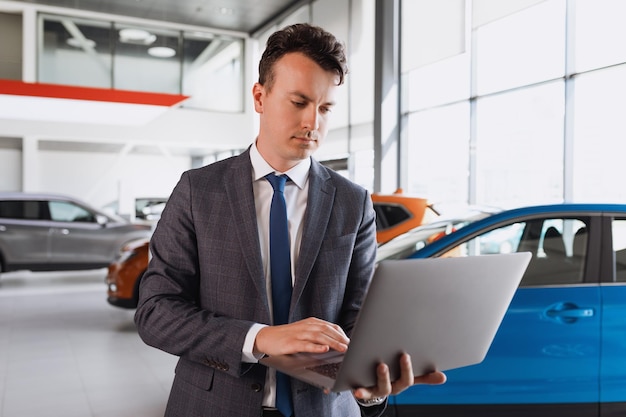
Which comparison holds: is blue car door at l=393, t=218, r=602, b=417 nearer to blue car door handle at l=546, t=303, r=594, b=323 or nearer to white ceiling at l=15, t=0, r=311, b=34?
blue car door handle at l=546, t=303, r=594, b=323

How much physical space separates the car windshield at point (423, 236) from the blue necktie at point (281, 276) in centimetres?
192

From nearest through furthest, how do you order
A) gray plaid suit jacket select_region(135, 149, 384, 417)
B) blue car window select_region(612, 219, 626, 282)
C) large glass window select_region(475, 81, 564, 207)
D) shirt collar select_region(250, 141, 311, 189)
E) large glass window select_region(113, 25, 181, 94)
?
1. gray plaid suit jacket select_region(135, 149, 384, 417)
2. shirt collar select_region(250, 141, 311, 189)
3. blue car window select_region(612, 219, 626, 282)
4. large glass window select_region(475, 81, 564, 207)
5. large glass window select_region(113, 25, 181, 94)

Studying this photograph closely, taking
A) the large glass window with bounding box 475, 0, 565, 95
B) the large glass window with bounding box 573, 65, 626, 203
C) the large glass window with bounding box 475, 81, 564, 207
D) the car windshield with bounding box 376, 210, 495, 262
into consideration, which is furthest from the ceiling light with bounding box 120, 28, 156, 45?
the car windshield with bounding box 376, 210, 495, 262

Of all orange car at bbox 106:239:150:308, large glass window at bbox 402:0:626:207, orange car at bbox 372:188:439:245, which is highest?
large glass window at bbox 402:0:626:207

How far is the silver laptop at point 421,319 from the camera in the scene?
102 cm

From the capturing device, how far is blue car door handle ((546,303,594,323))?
9.21ft

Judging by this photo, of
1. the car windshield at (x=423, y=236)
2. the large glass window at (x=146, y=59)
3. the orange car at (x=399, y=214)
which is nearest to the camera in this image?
the car windshield at (x=423, y=236)

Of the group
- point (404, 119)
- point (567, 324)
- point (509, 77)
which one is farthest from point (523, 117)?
point (567, 324)

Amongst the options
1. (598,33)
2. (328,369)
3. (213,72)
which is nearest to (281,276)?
(328,369)

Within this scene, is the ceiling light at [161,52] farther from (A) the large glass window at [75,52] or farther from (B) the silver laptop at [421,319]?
(B) the silver laptop at [421,319]

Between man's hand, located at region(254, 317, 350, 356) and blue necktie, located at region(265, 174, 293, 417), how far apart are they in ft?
0.43

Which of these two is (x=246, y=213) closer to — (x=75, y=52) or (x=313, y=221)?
(x=313, y=221)

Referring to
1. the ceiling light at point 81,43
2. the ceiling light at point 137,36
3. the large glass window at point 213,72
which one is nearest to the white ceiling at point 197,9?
the ceiling light at point 137,36

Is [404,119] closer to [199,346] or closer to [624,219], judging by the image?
[624,219]
